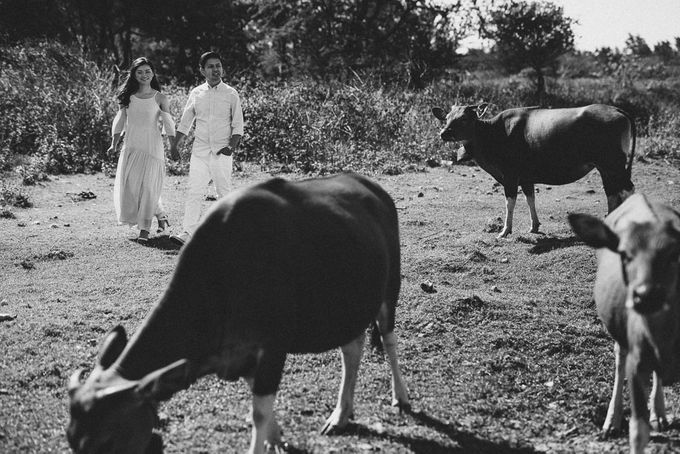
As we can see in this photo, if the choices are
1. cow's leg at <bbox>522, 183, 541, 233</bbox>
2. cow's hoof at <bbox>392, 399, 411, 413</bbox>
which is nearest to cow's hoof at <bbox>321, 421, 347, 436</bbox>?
cow's hoof at <bbox>392, 399, 411, 413</bbox>

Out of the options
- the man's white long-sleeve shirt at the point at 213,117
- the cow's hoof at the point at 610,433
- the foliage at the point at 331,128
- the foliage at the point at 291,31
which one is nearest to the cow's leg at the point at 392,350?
the cow's hoof at the point at 610,433

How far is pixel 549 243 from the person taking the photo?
10828mm

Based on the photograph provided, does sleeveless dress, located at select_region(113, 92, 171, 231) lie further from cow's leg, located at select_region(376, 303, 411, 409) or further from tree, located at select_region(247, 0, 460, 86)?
tree, located at select_region(247, 0, 460, 86)

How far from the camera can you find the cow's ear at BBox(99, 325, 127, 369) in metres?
4.24

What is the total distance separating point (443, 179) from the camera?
16516 mm

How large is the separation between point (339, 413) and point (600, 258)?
2282mm

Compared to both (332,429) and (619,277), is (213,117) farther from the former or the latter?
(619,277)

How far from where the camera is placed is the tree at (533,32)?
4519 centimetres

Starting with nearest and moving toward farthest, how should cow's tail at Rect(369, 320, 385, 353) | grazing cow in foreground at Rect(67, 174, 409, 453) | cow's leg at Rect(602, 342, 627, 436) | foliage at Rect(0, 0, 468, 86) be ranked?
grazing cow in foreground at Rect(67, 174, 409, 453), cow's leg at Rect(602, 342, 627, 436), cow's tail at Rect(369, 320, 385, 353), foliage at Rect(0, 0, 468, 86)

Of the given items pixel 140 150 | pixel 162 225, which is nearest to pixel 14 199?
pixel 162 225

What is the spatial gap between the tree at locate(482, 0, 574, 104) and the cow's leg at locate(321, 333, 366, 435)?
137 ft

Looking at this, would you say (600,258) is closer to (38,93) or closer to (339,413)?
(339,413)

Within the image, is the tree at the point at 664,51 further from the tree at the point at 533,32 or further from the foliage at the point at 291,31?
the foliage at the point at 291,31

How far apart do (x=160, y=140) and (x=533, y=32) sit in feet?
131
